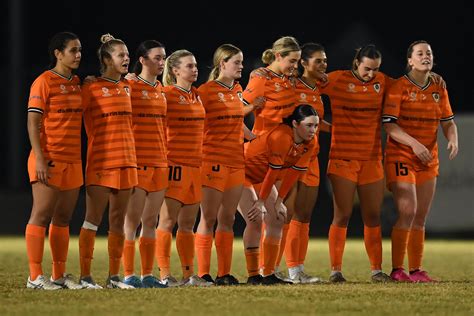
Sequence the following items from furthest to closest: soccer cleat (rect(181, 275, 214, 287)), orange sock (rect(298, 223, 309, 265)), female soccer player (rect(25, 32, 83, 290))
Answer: orange sock (rect(298, 223, 309, 265))
soccer cleat (rect(181, 275, 214, 287))
female soccer player (rect(25, 32, 83, 290))

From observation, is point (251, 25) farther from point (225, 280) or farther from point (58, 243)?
point (58, 243)

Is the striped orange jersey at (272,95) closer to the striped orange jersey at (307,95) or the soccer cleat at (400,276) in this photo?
the striped orange jersey at (307,95)

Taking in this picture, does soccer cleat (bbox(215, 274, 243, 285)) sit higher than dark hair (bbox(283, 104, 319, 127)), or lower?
lower

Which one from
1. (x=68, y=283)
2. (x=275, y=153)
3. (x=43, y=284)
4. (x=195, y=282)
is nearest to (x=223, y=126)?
(x=275, y=153)

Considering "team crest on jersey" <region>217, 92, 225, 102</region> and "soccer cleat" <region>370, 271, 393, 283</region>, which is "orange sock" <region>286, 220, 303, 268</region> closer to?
"soccer cleat" <region>370, 271, 393, 283</region>

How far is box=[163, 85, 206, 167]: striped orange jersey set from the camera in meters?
8.70

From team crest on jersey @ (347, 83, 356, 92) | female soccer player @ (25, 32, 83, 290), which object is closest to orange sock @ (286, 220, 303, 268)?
team crest on jersey @ (347, 83, 356, 92)

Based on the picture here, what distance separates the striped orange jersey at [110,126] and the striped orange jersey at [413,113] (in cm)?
206

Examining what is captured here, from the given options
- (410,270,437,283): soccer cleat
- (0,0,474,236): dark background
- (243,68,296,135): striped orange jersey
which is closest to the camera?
(243,68,296,135): striped orange jersey

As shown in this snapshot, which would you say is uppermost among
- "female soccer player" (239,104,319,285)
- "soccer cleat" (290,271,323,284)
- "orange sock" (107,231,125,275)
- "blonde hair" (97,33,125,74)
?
"blonde hair" (97,33,125,74)

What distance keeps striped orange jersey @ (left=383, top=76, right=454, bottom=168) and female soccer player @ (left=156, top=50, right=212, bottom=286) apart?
1492 millimetres

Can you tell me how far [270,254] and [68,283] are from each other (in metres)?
1.56

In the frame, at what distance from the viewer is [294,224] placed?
9.23m

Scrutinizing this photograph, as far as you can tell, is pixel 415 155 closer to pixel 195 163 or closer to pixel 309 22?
pixel 195 163
